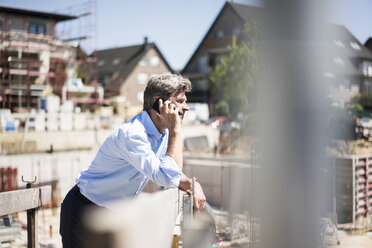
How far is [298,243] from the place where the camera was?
35.4 inches

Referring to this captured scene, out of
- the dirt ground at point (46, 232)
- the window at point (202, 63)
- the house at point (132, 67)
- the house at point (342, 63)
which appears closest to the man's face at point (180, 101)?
the house at point (342, 63)

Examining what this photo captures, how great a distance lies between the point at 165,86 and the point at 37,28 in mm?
24854

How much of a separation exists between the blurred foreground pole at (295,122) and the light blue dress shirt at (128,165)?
63cm

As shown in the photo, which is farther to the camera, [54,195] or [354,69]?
[54,195]

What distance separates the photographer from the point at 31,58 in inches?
854

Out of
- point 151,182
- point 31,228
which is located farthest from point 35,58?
point 31,228

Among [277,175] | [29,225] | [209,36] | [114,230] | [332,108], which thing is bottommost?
[29,225]

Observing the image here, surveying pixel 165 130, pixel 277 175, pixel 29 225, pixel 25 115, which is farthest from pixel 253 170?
pixel 25 115

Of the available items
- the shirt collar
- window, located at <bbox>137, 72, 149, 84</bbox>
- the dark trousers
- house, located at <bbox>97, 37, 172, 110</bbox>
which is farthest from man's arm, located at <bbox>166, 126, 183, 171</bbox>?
window, located at <bbox>137, 72, 149, 84</bbox>

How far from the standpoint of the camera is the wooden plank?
2021 mm

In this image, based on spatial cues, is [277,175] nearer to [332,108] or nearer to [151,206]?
[332,108]

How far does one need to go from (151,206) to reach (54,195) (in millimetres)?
11579

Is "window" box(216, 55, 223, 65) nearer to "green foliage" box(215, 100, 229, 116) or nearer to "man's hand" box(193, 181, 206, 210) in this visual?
"green foliage" box(215, 100, 229, 116)

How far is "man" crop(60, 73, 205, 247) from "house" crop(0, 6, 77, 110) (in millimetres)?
18288
